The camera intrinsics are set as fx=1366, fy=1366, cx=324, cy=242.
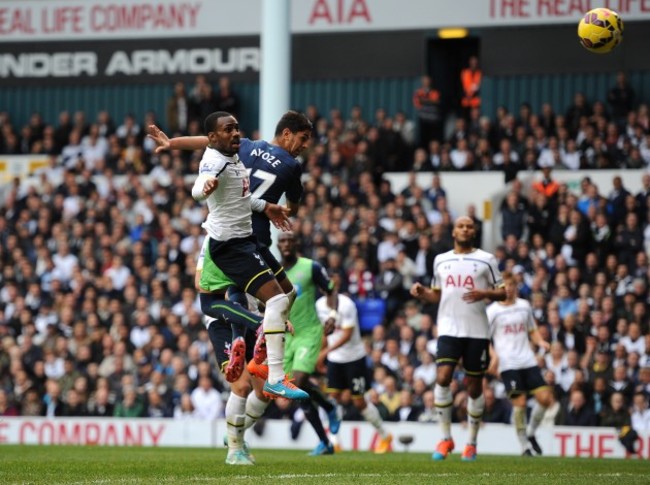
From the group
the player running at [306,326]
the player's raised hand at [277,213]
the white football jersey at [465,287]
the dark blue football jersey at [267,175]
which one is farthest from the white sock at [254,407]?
the white football jersey at [465,287]

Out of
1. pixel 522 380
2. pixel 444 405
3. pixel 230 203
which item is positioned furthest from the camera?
pixel 522 380

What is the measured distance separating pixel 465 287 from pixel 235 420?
3.64 metres

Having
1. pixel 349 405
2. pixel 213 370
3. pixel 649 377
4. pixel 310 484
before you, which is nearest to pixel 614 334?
pixel 649 377

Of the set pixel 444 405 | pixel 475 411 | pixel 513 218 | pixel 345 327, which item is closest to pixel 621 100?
pixel 513 218

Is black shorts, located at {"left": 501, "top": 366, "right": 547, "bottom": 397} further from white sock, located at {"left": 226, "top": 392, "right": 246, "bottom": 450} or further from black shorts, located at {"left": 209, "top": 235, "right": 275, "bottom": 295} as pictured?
black shorts, located at {"left": 209, "top": 235, "right": 275, "bottom": 295}

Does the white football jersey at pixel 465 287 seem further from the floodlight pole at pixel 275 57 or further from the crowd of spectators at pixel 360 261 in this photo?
the crowd of spectators at pixel 360 261

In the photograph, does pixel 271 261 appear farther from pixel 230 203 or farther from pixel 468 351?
pixel 468 351

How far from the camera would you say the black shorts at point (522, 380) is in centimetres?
1789

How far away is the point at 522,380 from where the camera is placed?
1795 cm

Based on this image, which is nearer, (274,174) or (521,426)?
(274,174)

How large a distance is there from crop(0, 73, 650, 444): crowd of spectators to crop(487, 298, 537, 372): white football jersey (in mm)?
2412

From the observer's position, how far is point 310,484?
10.3 metres

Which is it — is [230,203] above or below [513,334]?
above

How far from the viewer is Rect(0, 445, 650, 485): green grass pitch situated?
1072cm
